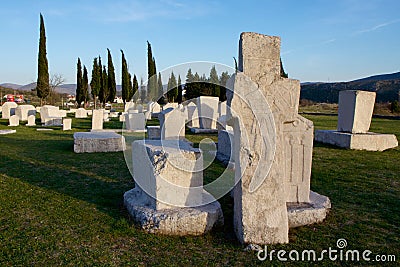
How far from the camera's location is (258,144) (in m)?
3.47

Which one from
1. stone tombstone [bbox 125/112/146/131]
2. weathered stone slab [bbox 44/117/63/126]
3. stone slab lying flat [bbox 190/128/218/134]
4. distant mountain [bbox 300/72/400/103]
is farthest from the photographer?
distant mountain [bbox 300/72/400/103]

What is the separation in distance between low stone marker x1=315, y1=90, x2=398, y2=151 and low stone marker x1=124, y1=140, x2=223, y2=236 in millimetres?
6937

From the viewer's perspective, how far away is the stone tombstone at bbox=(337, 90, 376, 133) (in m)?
9.45

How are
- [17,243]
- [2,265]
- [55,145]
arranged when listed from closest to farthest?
[2,265], [17,243], [55,145]

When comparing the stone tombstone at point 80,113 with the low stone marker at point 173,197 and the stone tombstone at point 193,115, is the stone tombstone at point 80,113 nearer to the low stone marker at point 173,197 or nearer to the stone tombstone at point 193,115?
the stone tombstone at point 193,115

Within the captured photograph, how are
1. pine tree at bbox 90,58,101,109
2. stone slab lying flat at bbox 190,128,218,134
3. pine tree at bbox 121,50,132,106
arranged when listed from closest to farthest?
stone slab lying flat at bbox 190,128,218,134 < pine tree at bbox 121,50,132,106 < pine tree at bbox 90,58,101,109

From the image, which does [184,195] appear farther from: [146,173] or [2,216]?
[2,216]

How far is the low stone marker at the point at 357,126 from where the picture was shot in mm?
9398

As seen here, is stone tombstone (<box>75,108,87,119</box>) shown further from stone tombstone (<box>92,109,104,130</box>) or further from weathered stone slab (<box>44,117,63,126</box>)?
stone tombstone (<box>92,109,104,130</box>)

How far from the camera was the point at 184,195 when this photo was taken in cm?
396

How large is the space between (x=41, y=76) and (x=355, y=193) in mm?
26301

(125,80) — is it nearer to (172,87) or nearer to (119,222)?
(172,87)

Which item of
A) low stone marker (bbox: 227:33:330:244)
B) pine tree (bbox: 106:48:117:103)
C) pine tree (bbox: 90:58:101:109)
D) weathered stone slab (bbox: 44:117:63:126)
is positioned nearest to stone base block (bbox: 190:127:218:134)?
weathered stone slab (bbox: 44:117:63:126)

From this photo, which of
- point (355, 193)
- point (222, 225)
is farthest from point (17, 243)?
point (355, 193)
